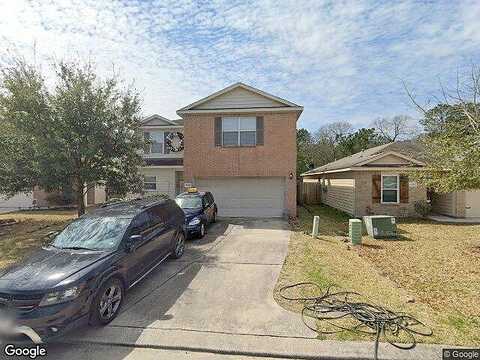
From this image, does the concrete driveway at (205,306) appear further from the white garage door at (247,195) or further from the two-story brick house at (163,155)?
the two-story brick house at (163,155)

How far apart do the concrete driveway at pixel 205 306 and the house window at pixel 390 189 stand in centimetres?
990

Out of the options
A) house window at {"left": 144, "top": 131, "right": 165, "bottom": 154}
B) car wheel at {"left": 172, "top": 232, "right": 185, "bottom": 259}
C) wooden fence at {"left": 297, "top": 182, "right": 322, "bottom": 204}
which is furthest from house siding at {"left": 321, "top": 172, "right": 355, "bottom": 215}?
house window at {"left": 144, "top": 131, "right": 165, "bottom": 154}

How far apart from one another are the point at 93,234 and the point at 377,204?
14756 millimetres

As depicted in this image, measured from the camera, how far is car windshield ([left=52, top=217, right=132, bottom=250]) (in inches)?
211

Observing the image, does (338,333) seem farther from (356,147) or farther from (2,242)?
(356,147)

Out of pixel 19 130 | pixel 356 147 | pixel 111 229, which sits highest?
pixel 356 147

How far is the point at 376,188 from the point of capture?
639 inches

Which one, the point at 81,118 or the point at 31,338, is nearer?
the point at 31,338

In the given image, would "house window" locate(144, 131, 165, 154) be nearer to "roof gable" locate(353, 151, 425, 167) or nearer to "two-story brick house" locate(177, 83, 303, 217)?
"two-story brick house" locate(177, 83, 303, 217)

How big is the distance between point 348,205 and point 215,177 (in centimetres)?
816

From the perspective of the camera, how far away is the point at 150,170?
67.7 ft

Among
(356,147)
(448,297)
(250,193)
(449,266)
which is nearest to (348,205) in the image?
(250,193)

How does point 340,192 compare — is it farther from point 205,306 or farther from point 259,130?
point 205,306

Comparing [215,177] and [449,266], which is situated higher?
[215,177]
